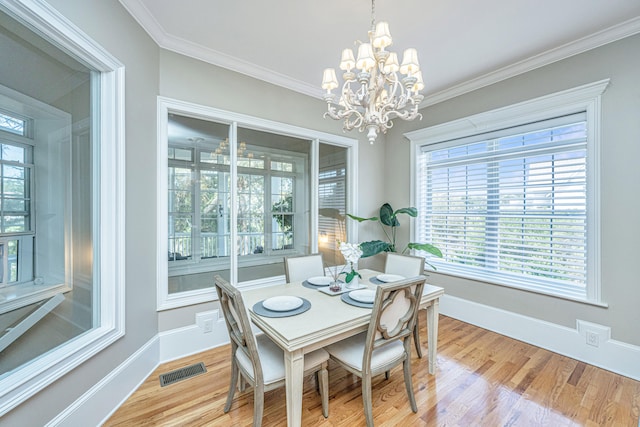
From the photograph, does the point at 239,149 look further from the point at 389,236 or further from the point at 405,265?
the point at 389,236

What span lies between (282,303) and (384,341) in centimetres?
72

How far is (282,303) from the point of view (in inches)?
71.9

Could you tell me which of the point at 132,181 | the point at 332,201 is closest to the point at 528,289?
the point at 332,201

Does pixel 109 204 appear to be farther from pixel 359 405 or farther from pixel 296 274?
pixel 359 405

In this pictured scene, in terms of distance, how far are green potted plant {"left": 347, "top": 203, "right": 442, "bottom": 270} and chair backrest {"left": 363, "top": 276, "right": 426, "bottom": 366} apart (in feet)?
5.03

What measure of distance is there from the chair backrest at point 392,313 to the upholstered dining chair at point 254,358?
0.35 meters

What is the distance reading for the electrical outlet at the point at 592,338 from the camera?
91.7 inches

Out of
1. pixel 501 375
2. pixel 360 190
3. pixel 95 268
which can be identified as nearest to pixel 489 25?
pixel 360 190

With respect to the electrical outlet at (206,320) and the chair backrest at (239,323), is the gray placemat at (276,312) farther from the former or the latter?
the electrical outlet at (206,320)

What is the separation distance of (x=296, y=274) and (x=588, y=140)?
9.87 ft

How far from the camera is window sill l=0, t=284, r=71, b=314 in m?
1.41

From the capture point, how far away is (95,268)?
5.97 feet

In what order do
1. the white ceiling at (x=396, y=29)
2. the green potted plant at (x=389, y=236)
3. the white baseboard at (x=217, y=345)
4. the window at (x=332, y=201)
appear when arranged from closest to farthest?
1. the white baseboard at (x=217, y=345)
2. the white ceiling at (x=396, y=29)
3. the green potted plant at (x=389, y=236)
4. the window at (x=332, y=201)

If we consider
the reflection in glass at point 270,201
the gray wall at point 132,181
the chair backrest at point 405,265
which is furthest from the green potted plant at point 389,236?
the gray wall at point 132,181
